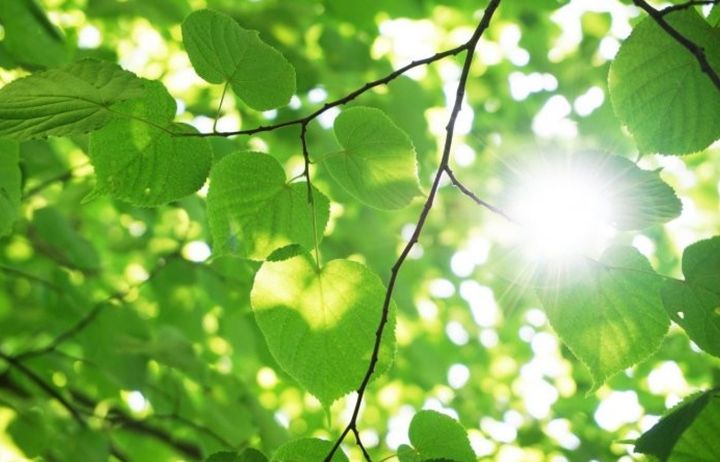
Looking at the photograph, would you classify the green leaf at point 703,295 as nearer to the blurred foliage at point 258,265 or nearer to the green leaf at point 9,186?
the blurred foliage at point 258,265

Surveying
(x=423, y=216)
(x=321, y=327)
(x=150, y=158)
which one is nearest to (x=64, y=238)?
(x=150, y=158)

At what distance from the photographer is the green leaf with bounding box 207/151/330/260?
2.72 ft

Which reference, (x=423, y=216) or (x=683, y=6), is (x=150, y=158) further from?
(x=683, y=6)

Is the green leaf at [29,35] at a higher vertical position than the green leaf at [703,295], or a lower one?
higher

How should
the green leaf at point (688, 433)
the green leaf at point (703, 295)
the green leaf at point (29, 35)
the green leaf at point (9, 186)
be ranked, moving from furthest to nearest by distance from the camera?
the green leaf at point (29, 35), the green leaf at point (9, 186), the green leaf at point (703, 295), the green leaf at point (688, 433)

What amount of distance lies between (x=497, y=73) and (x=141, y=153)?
263cm

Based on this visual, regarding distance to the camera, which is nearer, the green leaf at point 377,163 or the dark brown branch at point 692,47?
the dark brown branch at point 692,47

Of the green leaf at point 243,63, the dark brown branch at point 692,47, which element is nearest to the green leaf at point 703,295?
the dark brown branch at point 692,47

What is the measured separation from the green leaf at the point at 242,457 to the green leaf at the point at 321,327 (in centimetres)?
9

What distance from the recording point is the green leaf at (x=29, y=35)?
1511 millimetres

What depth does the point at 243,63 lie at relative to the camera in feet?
2.64

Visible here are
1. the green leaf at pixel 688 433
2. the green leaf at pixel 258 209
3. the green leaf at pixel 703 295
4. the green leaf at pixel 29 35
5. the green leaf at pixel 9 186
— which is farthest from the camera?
the green leaf at pixel 29 35

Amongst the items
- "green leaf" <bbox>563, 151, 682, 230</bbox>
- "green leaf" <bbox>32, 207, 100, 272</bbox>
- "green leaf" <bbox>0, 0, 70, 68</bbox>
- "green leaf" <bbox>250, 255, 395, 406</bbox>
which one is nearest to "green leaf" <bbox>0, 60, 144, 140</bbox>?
"green leaf" <bbox>250, 255, 395, 406</bbox>

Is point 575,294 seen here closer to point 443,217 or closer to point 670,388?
point 443,217
